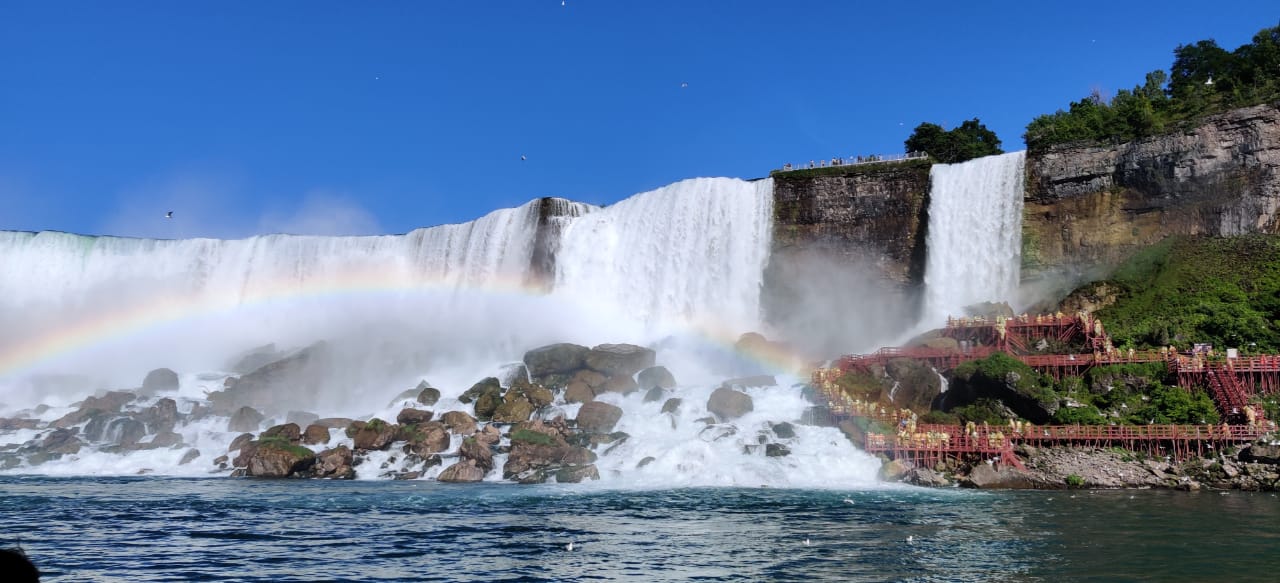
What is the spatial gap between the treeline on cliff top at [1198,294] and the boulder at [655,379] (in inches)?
769

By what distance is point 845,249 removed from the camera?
52094mm

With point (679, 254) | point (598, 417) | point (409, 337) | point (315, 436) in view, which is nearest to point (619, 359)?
point (598, 417)

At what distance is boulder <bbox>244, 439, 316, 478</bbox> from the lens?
111 feet

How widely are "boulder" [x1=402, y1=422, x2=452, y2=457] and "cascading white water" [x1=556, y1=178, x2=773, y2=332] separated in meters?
21.2

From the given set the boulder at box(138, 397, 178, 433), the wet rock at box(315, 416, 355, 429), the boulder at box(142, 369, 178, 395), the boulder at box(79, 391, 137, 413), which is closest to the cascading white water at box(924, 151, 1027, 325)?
the wet rock at box(315, 416, 355, 429)

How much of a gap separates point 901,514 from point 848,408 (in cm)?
1367

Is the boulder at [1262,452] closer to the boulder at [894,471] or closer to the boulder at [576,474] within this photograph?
the boulder at [894,471]

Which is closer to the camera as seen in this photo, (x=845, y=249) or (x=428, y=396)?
(x=428, y=396)

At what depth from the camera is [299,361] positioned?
5181cm

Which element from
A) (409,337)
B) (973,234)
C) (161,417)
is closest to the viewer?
(161,417)

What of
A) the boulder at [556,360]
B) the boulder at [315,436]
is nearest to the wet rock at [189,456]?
the boulder at [315,436]

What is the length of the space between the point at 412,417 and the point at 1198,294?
34.6m

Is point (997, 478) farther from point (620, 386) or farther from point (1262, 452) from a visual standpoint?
point (620, 386)

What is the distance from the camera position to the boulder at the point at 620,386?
142 ft
